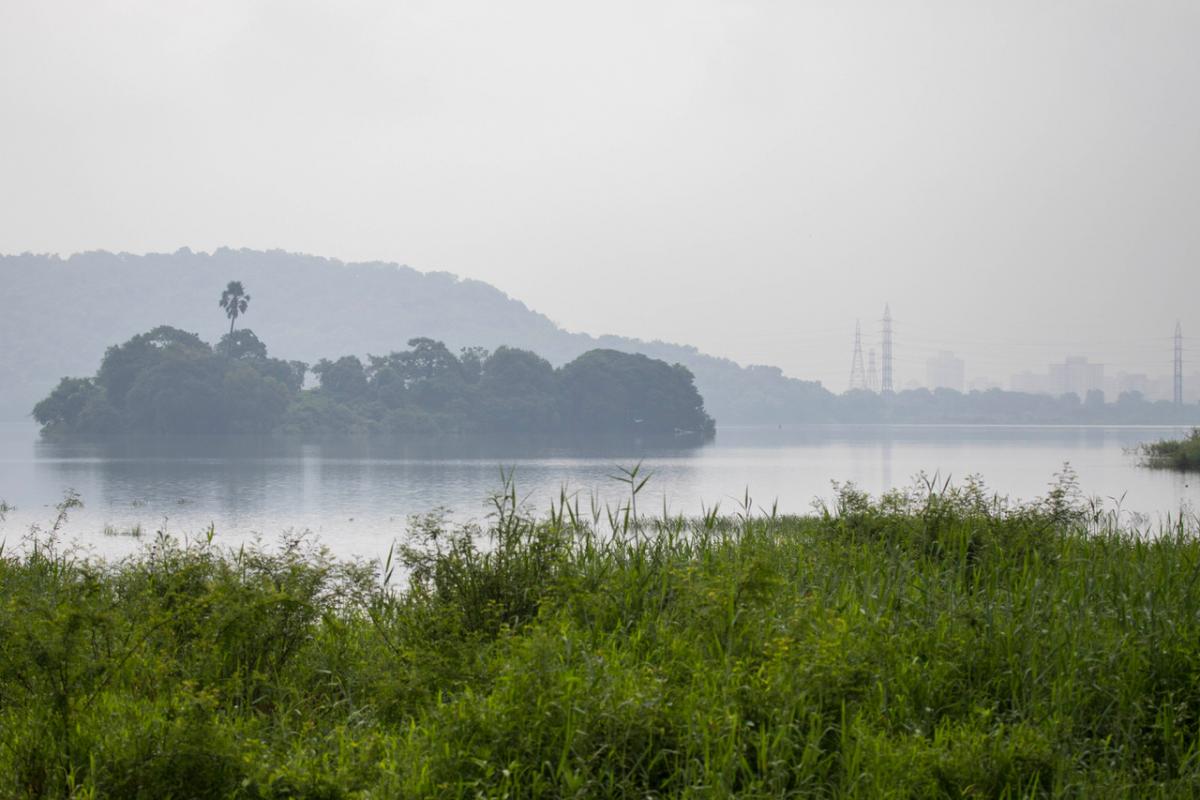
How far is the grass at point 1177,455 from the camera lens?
142ft

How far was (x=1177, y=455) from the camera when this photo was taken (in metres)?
45.2

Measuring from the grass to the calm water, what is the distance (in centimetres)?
145

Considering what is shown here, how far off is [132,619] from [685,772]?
13.6ft

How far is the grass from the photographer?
43344 millimetres

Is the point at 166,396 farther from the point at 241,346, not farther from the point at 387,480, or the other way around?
the point at 387,480

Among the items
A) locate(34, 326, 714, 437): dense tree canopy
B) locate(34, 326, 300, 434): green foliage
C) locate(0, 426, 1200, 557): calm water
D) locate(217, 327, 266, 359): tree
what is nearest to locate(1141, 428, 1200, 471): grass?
locate(0, 426, 1200, 557): calm water

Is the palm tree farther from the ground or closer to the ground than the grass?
farther from the ground

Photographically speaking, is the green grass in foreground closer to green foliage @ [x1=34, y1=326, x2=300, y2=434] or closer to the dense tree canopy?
green foliage @ [x1=34, y1=326, x2=300, y2=434]

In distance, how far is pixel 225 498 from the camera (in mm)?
34031

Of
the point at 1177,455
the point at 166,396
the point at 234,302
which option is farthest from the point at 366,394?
the point at 1177,455

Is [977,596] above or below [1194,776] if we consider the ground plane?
above

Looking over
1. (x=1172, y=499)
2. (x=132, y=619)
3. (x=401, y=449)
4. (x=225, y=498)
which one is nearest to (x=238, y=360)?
(x=401, y=449)

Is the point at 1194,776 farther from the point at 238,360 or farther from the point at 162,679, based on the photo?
the point at 238,360

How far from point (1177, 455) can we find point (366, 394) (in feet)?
238
